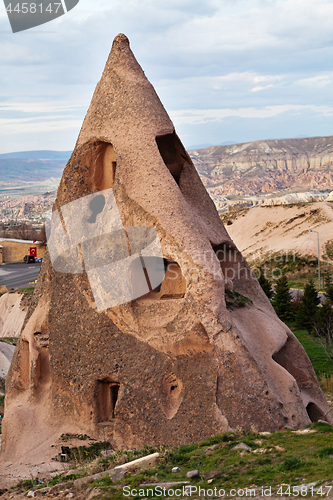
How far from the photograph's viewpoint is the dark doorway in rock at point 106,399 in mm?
11539

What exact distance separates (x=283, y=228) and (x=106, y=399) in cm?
5182

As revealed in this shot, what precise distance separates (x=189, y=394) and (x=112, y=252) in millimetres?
3692

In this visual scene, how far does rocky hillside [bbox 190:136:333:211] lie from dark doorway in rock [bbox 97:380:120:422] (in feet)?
465

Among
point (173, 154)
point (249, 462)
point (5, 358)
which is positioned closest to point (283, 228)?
point (5, 358)

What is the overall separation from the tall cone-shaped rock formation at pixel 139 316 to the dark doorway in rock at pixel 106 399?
3cm

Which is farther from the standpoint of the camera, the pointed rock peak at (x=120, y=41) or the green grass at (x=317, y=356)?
the green grass at (x=317, y=356)

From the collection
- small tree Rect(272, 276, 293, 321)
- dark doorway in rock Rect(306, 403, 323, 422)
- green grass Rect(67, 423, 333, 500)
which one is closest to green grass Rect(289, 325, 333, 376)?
small tree Rect(272, 276, 293, 321)

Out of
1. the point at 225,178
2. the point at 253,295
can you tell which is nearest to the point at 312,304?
the point at 253,295

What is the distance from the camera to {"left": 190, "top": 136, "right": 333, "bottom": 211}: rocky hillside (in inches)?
6442

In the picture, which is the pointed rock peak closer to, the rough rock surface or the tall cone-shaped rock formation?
the tall cone-shaped rock formation

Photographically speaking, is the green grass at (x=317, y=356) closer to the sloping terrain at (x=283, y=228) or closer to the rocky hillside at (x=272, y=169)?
the sloping terrain at (x=283, y=228)

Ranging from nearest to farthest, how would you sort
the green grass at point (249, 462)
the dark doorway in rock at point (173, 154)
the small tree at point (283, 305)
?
the green grass at point (249, 462), the dark doorway in rock at point (173, 154), the small tree at point (283, 305)

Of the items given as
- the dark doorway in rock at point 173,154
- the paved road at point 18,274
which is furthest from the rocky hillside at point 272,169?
the dark doorway in rock at point 173,154

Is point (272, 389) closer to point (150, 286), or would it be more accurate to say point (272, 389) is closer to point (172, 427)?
point (172, 427)
